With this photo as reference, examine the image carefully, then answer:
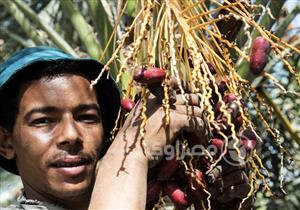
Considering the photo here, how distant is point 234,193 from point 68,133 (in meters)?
0.36

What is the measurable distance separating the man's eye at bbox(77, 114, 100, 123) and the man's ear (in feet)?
0.62

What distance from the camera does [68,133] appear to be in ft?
5.25

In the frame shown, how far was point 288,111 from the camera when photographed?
12.4 feet

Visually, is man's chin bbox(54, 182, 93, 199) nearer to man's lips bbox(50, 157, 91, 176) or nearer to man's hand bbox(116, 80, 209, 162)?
man's lips bbox(50, 157, 91, 176)

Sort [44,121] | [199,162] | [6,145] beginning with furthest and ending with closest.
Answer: [6,145]
[44,121]
[199,162]

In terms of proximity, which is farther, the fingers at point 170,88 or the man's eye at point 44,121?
the man's eye at point 44,121

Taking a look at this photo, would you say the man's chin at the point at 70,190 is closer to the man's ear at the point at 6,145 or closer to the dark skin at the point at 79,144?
the dark skin at the point at 79,144

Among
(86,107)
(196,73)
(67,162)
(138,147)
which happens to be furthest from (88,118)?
(196,73)

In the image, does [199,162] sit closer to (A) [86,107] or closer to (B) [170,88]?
(B) [170,88]

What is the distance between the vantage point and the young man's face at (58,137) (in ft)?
5.24

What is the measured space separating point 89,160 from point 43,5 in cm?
286

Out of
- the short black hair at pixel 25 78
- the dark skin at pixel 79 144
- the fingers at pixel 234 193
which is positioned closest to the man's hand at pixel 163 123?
the dark skin at pixel 79 144

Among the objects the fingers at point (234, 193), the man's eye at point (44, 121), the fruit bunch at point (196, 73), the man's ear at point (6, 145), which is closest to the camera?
the fruit bunch at point (196, 73)

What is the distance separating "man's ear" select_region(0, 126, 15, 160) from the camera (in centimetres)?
175
